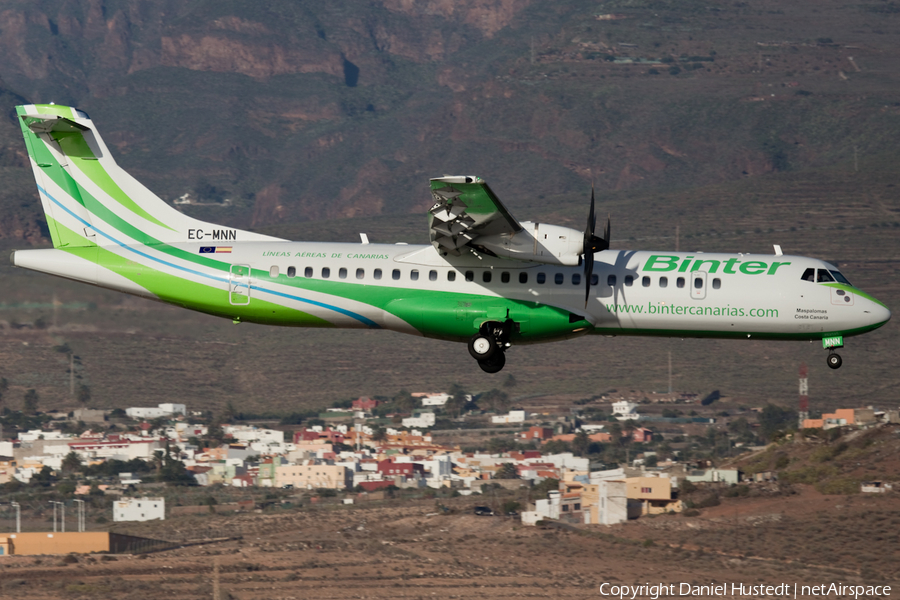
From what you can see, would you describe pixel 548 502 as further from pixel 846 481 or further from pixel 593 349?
pixel 593 349

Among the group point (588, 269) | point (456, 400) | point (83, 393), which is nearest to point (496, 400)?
point (456, 400)

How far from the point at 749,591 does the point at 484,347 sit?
35.8 metres

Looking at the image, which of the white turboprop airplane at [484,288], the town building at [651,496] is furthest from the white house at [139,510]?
the white turboprop airplane at [484,288]

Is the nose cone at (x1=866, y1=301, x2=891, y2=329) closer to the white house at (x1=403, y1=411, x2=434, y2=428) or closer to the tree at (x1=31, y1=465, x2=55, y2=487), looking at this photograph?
the tree at (x1=31, y1=465, x2=55, y2=487)

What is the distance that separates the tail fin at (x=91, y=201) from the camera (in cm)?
3691

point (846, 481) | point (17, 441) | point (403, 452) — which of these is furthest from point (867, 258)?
point (17, 441)

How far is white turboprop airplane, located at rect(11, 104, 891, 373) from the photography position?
34656mm

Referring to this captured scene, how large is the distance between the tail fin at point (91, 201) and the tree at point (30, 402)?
338 feet

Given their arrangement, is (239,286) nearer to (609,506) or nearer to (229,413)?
(609,506)

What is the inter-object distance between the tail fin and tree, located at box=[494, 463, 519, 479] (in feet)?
253

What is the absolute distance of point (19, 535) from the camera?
83.7m

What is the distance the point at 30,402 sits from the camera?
13650 cm

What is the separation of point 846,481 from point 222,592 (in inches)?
1516

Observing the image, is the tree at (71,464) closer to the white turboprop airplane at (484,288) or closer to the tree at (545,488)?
the tree at (545,488)
